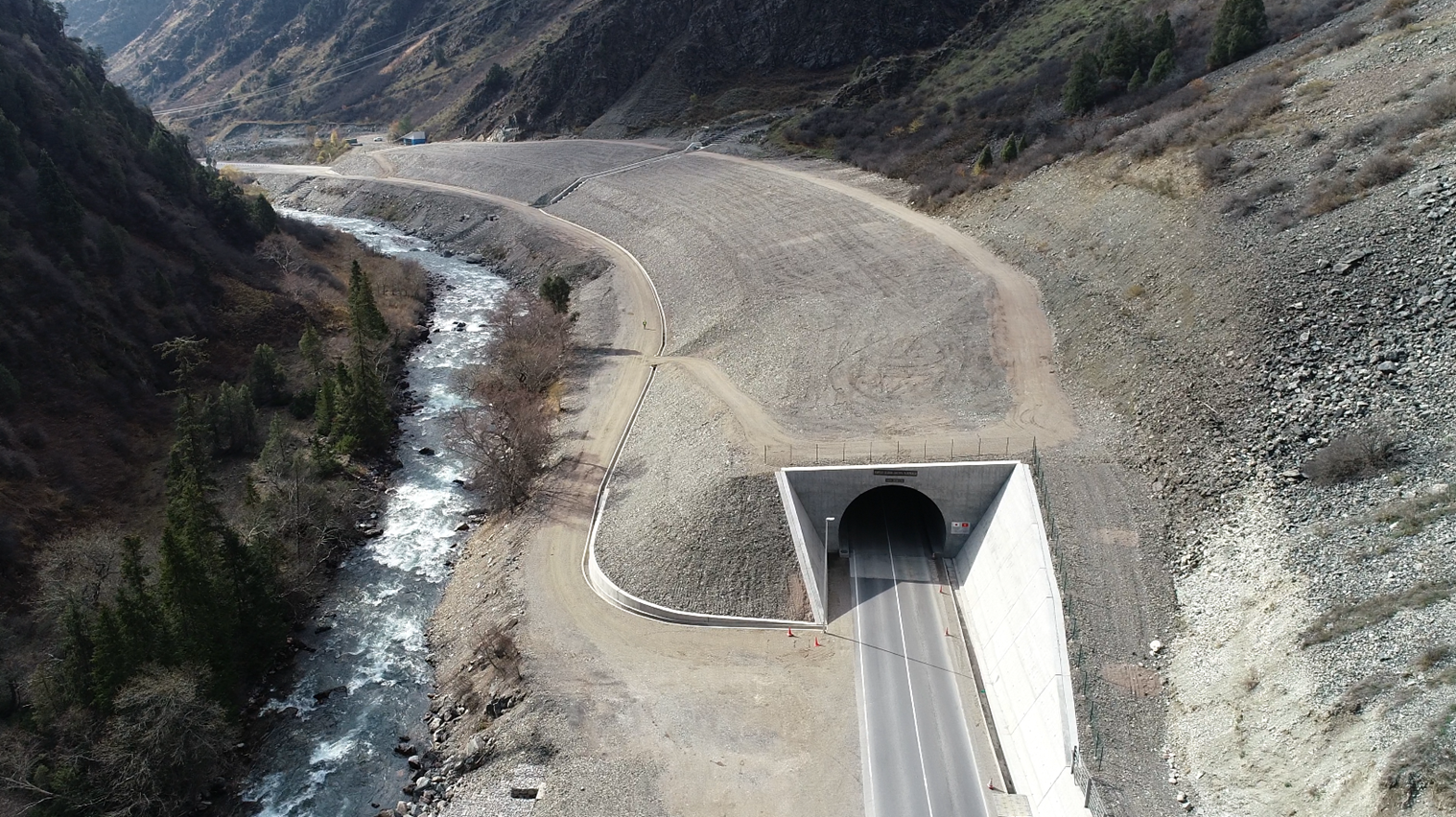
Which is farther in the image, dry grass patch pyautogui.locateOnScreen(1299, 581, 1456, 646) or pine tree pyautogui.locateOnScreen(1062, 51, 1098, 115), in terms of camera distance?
pine tree pyautogui.locateOnScreen(1062, 51, 1098, 115)

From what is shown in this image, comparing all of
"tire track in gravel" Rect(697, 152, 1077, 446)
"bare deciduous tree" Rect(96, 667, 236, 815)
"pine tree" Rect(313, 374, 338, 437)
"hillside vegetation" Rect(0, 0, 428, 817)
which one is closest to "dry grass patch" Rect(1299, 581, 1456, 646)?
"tire track in gravel" Rect(697, 152, 1077, 446)

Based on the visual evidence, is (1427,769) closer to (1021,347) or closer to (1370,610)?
(1370,610)

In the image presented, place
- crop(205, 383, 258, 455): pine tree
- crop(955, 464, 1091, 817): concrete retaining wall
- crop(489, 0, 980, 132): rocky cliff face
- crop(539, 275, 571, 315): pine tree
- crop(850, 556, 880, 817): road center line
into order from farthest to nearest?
crop(489, 0, 980, 132): rocky cliff face → crop(539, 275, 571, 315): pine tree → crop(205, 383, 258, 455): pine tree → crop(850, 556, 880, 817): road center line → crop(955, 464, 1091, 817): concrete retaining wall

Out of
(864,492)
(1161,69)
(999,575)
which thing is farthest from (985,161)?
(999,575)

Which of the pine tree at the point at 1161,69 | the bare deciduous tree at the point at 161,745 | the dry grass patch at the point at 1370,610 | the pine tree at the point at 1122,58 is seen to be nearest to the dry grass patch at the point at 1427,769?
the dry grass patch at the point at 1370,610

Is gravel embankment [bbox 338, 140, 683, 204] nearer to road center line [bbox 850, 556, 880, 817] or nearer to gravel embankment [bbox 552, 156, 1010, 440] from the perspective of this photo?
gravel embankment [bbox 552, 156, 1010, 440]

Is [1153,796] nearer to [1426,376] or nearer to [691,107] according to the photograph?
[1426,376]
